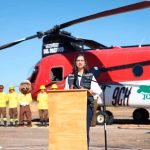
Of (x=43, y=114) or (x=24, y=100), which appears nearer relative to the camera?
(x=24, y=100)

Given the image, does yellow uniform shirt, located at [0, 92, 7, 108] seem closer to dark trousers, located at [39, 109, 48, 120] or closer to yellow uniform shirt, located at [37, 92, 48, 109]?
yellow uniform shirt, located at [37, 92, 48, 109]

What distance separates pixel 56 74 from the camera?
18.2 meters

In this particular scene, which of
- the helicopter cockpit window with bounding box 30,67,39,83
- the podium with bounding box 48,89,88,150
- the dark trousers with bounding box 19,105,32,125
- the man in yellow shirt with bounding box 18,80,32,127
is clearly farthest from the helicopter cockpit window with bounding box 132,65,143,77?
the podium with bounding box 48,89,88,150

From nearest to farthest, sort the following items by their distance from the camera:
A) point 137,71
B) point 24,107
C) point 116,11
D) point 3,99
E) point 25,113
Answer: point 116,11
point 137,71
point 24,107
point 25,113
point 3,99

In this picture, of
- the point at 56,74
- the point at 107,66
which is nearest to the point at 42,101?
the point at 56,74

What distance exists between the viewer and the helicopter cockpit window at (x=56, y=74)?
17969 millimetres

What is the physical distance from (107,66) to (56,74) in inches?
94.2

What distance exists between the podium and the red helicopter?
374 inches

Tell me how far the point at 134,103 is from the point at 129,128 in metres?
1.15

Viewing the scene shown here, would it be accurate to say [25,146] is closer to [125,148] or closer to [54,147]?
[125,148]

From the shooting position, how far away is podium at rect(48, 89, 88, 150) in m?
5.80

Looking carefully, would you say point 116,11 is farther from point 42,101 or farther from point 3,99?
point 3,99

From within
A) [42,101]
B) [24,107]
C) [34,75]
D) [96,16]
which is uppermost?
[96,16]

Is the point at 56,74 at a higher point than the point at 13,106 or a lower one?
higher
